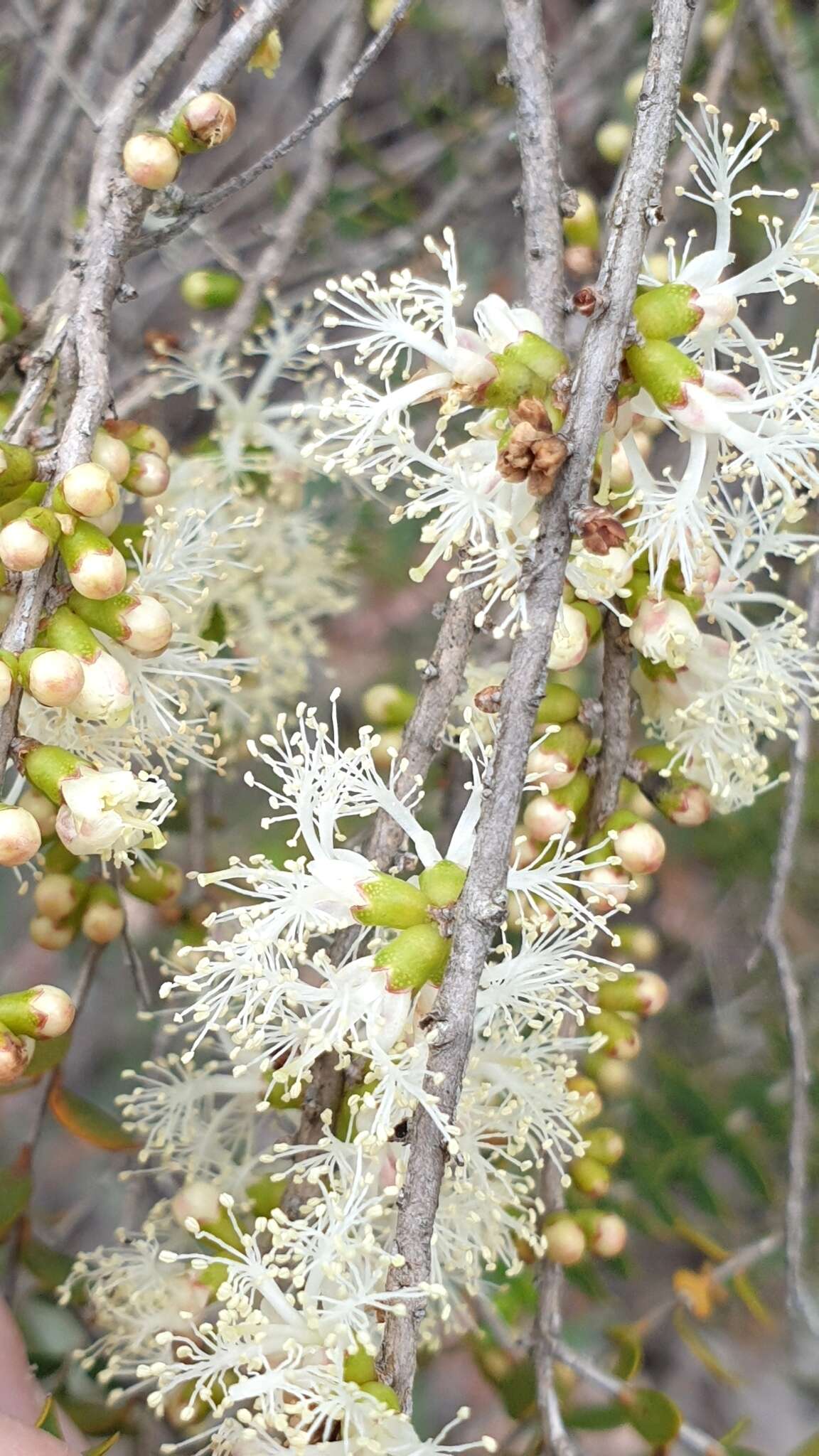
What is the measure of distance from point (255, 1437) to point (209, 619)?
2.57 feet

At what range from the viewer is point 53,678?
3.01 ft

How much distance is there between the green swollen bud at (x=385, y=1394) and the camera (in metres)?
0.84

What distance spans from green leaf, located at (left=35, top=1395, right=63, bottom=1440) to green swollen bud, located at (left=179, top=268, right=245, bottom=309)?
1.19m

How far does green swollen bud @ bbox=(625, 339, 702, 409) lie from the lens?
0.98m

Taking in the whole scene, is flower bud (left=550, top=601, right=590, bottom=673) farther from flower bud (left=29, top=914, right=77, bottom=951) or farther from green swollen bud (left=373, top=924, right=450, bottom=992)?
flower bud (left=29, top=914, right=77, bottom=951)

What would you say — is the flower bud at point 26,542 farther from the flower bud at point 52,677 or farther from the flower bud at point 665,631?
the flower bud at point 665,631

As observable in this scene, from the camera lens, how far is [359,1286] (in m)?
0.93

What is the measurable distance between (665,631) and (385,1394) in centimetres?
61

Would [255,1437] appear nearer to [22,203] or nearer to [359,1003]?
[359,1003]

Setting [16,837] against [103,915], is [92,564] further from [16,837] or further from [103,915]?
[103,915]

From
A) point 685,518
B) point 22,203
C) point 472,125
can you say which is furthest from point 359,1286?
point 472,125

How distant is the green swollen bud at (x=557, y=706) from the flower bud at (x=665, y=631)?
78 millimetres

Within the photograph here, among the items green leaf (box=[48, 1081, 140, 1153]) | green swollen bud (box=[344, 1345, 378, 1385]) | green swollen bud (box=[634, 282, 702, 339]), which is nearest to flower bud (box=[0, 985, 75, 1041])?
green swollen bud (box=[344, 1345, 378, 1385])

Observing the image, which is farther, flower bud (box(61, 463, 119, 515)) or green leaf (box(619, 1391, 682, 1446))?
Result: green leaf (box(619, 1391, 682, 1446))
